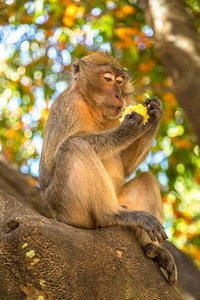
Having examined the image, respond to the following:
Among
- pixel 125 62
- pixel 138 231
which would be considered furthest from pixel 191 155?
pixel 138 231

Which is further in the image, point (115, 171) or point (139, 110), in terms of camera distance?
point (115, 171)

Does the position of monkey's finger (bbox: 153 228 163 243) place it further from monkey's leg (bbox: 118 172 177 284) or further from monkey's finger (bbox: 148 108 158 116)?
monkey's finger (bbox: 148 108 158 116)

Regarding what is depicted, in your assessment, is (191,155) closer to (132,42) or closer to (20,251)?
(132,42)

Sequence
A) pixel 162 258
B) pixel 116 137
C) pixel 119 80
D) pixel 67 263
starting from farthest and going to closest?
pixel 119 80 < pixel 116 137 < pixel 162 258 < pixel 67 263

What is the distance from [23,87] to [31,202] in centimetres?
355

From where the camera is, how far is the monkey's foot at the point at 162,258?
504 centimetres

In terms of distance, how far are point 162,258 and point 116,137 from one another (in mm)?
1617

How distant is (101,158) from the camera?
235 inches

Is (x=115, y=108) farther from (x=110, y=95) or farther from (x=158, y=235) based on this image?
(x=158, y=235)

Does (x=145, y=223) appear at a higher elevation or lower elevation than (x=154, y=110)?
lower

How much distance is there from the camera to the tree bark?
6453mm

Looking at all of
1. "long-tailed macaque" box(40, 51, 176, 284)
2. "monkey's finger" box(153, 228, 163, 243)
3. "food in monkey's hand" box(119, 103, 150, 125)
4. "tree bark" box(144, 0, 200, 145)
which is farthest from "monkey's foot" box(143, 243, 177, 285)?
"tree bark" box(144, 0, 200, 145)

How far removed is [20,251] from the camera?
386cm

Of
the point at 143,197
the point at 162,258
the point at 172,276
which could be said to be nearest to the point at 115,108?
the point at 143,197
